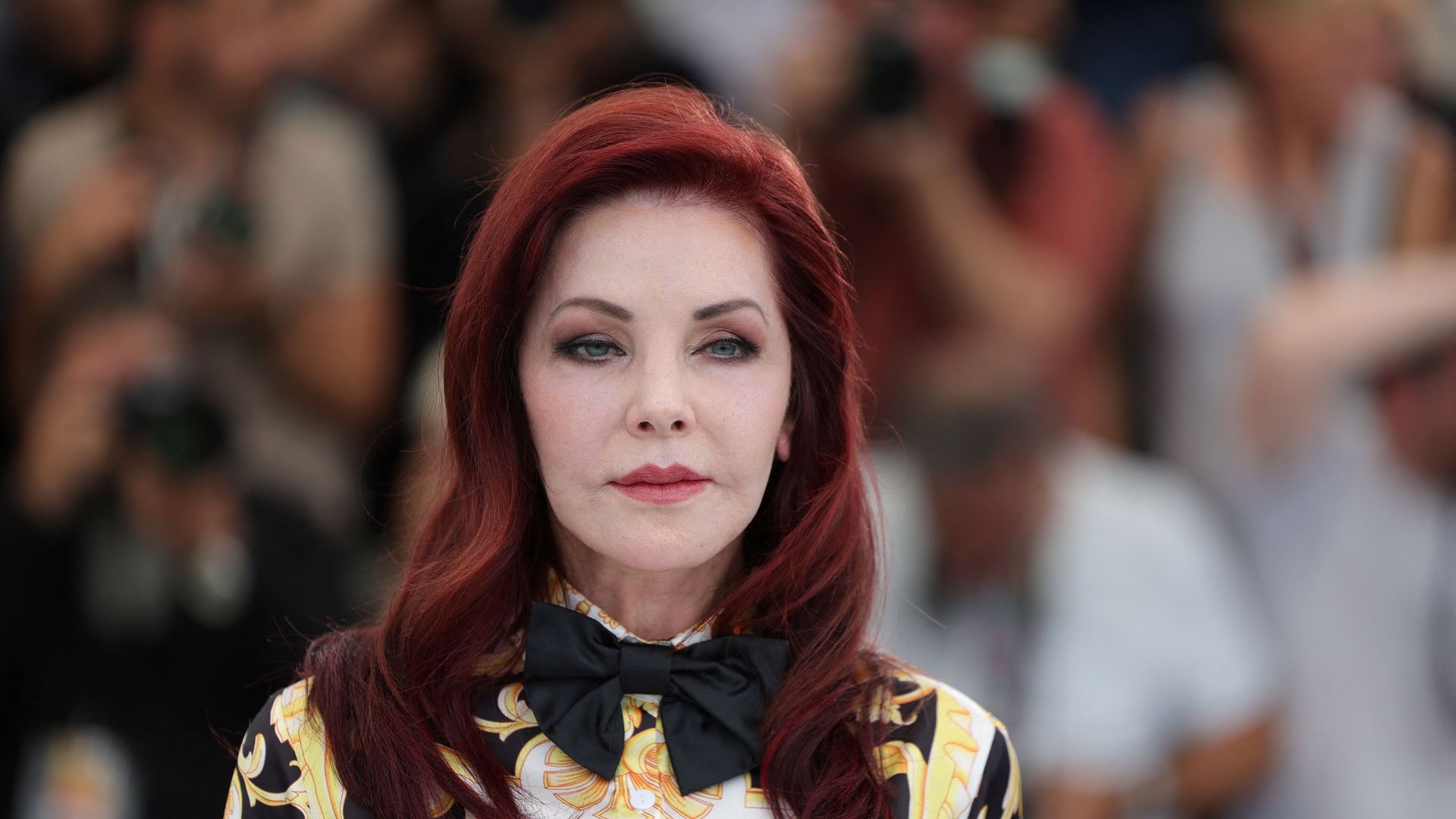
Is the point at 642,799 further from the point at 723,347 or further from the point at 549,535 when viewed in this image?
the point at 723,347

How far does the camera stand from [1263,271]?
3896 mm

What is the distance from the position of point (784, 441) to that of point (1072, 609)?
2199 mm

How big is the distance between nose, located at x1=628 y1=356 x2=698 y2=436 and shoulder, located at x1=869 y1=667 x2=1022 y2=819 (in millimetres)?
394

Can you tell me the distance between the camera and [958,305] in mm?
3885

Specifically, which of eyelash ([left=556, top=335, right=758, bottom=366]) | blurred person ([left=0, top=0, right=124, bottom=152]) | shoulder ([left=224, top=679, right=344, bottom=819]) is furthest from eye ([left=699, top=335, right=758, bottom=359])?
blurred person ([left=0, top=0, right=124, bottom=152])

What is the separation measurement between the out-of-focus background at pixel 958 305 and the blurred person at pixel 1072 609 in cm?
1

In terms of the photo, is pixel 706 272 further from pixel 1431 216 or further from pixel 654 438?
pixel 1431 216

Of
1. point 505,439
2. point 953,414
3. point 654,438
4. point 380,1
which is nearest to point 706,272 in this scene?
point 654,438

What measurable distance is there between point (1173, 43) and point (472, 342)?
2912mm

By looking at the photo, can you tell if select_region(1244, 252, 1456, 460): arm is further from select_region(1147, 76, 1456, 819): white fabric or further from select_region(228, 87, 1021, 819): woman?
select_region(228, 87, 1021, 819): woman

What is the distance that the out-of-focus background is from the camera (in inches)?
148

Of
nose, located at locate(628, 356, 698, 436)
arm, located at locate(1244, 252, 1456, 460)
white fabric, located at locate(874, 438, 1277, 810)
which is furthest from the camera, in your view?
arm, located at locate(1244, 252, 1456, 460)

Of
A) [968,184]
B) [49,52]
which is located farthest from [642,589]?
[49,52]

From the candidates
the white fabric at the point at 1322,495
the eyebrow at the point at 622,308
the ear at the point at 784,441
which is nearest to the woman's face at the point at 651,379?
the eyebrow at the point at 622,308
